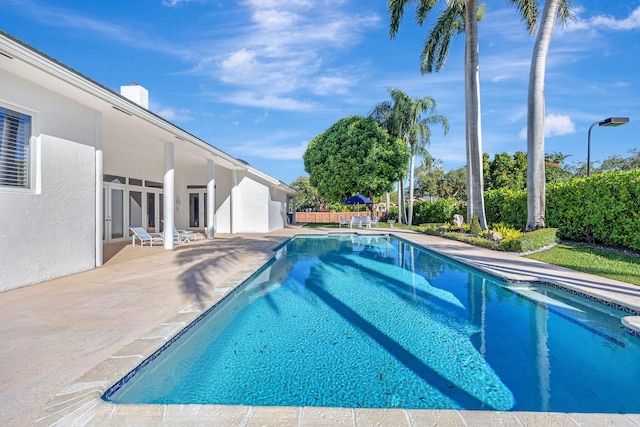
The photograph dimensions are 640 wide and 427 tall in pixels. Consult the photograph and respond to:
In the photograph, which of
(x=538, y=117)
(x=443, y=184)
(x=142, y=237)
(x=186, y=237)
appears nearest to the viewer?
(x=538, y=117)

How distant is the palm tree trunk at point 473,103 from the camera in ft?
41.3

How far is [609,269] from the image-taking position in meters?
7.00

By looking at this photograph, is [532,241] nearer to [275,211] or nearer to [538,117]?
[538,117]

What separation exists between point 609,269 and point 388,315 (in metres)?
5.98

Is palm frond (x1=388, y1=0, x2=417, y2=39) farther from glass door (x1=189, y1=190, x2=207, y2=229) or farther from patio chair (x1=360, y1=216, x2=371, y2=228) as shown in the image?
glass door (x1=189, y1=190, x2=207, y2=229)

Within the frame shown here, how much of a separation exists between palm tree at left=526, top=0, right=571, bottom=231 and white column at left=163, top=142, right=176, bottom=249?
12.4m

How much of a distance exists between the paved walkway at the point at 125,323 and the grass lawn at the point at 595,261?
1.75ft

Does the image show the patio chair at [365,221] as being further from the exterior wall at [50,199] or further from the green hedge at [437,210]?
the exterior wall at [50,199]

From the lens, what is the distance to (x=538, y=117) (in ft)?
34.7

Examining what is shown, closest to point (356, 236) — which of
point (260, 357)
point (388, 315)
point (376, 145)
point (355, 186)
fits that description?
point (355, 186)

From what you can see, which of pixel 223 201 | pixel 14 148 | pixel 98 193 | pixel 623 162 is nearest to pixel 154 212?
pixel 223 201

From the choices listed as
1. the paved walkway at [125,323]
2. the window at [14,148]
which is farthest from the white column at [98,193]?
the window at [14,148]

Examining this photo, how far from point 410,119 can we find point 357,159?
6153 mm

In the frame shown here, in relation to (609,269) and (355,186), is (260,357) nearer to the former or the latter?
(609,269)
